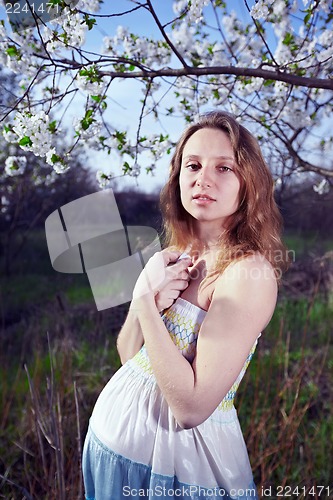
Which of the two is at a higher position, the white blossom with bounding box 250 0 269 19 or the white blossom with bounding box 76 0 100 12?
the white blossom with bounding box 76 0 100 12

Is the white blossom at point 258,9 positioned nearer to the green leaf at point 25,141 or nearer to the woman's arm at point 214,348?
the green leaf at point 25,141

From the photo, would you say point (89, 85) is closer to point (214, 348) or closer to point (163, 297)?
point (163, 297)

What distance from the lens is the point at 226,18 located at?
288 cm

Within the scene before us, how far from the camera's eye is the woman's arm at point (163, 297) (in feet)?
3.48

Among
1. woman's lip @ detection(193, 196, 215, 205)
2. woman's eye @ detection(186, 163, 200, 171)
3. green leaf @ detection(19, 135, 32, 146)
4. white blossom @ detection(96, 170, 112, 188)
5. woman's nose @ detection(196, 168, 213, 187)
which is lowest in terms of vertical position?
woman's lip @ detection(193, 196, 215, 205)

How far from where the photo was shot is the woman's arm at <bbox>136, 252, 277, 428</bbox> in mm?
917

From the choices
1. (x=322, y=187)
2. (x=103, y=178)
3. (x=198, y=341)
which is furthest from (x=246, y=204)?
(x=322, y=187)

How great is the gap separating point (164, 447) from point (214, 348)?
9.9 inches

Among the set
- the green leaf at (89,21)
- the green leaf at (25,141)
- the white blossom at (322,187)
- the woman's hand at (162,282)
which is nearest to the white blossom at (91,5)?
the green leaf at (89,21)

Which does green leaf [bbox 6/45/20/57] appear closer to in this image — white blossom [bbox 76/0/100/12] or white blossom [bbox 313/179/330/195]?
white blossom [bbox 76/0/100/12]

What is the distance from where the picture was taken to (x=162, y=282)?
106 cm

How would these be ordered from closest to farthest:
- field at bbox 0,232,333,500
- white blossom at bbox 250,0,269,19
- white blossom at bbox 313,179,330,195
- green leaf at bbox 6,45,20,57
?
1. white blossom at bbox 250,0,269,19
2. green leaf at bbox 6,45,20,57
3. field at bbox 0,232,333,500
4. white blossom at bbox 313,179,330,195

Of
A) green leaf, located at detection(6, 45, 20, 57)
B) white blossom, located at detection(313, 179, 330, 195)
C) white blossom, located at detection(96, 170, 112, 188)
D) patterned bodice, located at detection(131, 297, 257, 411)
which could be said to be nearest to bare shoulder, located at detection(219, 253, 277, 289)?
patterned bodice, located at detection(131, 297, 257, 411)

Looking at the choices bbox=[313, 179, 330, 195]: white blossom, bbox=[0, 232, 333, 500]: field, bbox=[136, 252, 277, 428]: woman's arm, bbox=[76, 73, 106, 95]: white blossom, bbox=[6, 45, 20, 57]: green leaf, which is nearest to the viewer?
bbox=[136, 252, 277, 428]: woman's arm
